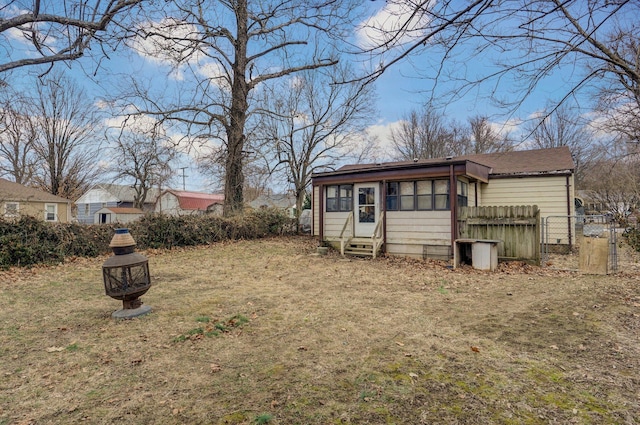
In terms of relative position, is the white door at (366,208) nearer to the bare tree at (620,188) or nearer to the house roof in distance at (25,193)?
the bare tree at (620,188)

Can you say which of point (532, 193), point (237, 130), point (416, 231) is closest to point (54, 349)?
point (416, 231)

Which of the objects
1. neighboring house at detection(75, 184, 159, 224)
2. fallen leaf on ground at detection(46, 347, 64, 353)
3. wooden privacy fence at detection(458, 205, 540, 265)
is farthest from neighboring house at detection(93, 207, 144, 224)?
fallen leaf on ground at detection(46, 347, 64, 353)

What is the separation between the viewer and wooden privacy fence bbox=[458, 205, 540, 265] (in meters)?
9.14

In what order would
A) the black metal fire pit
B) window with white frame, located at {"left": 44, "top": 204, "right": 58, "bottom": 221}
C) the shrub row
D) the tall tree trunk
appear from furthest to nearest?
window with white frame, located at {"left": 44, "top": 204, "right": 58, "bottom": 221} < the tall tree trunk < the shrub row < the black metal fire pit

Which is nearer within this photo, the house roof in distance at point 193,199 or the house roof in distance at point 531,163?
the house roof in distance at point 531,163

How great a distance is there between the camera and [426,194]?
10.6 metres

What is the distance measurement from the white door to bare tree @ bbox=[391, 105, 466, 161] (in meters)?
20.7

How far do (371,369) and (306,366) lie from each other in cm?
63

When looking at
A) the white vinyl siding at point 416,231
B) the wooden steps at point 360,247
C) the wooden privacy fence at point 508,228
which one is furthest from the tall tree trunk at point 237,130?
the wooden privacy fence at point 508,228

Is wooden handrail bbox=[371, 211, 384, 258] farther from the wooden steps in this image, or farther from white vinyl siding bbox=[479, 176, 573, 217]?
white vinyl siding bbox=[479, 176, 573, 217]

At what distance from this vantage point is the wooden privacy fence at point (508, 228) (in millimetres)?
9141

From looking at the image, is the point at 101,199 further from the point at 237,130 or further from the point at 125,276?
the point at 125,276

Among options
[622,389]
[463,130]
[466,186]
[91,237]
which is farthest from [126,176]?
[622,389]

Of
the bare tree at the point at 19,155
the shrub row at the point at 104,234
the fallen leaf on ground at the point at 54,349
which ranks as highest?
the bare tree at the point at 19,155
